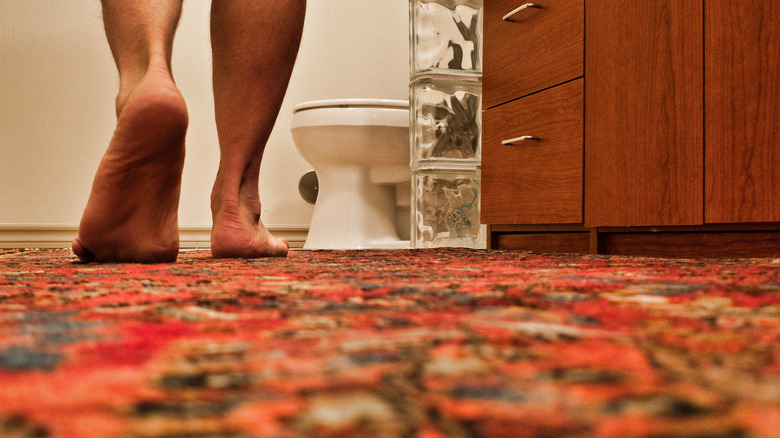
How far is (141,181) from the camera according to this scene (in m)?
0.75

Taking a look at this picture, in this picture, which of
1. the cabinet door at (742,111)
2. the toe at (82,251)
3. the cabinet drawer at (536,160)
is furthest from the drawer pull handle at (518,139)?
the toe at (82,251)

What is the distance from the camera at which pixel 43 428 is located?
0.50 feet

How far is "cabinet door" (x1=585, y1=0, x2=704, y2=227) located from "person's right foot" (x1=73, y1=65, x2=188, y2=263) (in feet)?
2.30

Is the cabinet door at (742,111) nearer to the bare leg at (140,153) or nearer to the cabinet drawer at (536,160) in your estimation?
the cabinet drawer at (536,160)

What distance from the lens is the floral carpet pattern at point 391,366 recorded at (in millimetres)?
158

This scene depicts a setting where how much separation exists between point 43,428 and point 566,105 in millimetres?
1197

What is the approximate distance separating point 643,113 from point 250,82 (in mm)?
613

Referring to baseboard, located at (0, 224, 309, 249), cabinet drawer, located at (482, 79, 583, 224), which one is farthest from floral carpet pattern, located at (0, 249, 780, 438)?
baseboard, located at (0, 224, 309, 249)

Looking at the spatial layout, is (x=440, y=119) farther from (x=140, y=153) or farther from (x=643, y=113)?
(x=140, y=153)

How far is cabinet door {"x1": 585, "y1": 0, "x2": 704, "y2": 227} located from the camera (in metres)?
0.97

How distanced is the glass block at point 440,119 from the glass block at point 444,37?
4 centimetres

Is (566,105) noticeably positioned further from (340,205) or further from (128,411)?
(128,411)

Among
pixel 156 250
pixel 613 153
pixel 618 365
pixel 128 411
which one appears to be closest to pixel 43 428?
pixel 128 411

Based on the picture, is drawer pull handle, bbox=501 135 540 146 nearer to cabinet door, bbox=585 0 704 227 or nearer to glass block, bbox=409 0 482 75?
cabinet door, bbox=585 0 704 227
